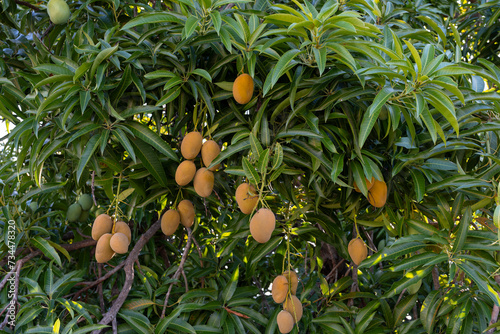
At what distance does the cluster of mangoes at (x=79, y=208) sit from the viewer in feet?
6.34

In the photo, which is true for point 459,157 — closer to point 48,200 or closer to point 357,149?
point 357,149

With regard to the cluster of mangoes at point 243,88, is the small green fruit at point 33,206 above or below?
below

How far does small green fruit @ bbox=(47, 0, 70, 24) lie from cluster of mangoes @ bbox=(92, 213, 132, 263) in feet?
2.46

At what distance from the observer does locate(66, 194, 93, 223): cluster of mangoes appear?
1.93m

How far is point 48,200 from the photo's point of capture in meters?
2.26

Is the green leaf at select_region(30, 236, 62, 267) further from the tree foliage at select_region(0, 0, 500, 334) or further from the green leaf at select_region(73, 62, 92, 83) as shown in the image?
the green leaf at select_region(73, 62, 92, 83)

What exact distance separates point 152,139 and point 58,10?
649mm

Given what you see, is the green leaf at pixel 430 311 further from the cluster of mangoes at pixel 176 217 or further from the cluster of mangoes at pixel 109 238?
the cluster of mangoes at pixel 109 238

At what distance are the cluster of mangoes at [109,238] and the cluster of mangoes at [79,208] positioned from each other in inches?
16.5

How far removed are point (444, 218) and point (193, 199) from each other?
1001mm

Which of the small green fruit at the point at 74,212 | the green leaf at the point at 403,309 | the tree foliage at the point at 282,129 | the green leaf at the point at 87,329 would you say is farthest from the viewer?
the small green fruit at the point at 74,212

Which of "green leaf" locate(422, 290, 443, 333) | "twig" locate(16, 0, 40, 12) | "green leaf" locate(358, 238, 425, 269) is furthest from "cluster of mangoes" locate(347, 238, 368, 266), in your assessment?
"twig" locate(16, 0, 40, 12)

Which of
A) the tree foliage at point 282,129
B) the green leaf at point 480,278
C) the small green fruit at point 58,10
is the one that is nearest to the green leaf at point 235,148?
the tree foliage at point 282,129

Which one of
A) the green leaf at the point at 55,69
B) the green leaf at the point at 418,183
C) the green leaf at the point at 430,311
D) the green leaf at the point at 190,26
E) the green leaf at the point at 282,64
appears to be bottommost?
the green leaf at the point at 430,311
